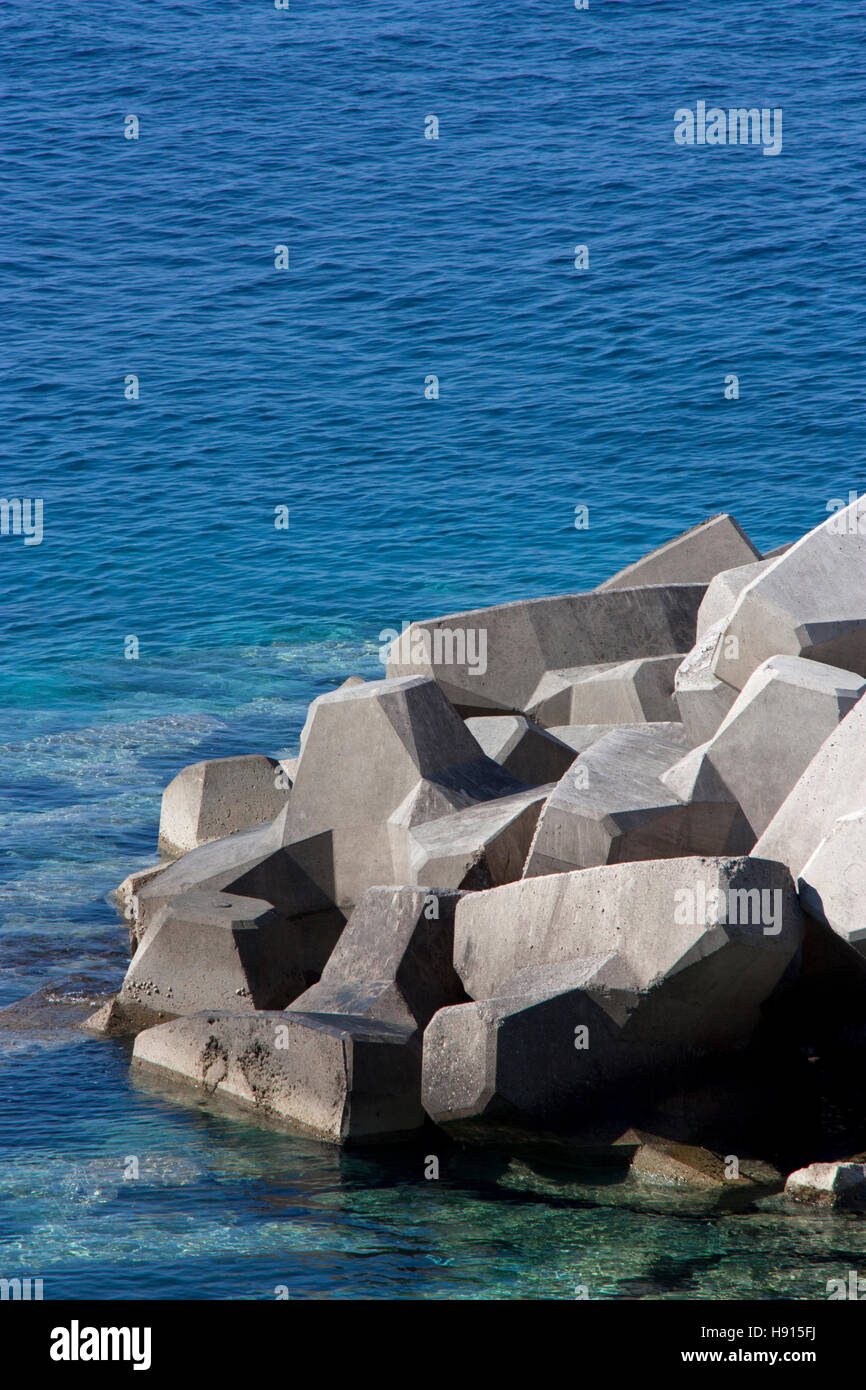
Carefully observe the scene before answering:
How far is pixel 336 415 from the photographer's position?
25.3 metres

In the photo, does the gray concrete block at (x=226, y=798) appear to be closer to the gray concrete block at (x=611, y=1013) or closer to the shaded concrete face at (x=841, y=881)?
the gray concrete block at (x=611, y=1013)

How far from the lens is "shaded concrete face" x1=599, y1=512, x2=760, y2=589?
12.3 metres

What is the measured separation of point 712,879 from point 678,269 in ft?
78.3

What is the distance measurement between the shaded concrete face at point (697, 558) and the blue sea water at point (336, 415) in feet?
11.8

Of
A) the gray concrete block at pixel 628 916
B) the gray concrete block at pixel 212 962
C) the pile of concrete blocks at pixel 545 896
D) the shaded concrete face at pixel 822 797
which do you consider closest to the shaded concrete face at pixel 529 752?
the pile of concrete blocks at pixel 545 896

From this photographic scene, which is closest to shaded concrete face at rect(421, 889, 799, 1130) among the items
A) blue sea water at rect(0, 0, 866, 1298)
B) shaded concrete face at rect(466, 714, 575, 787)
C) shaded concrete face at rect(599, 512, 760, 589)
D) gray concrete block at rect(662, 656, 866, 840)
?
blue sea water at rect(0, 0, 866, 1298)

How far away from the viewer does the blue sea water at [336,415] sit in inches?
273

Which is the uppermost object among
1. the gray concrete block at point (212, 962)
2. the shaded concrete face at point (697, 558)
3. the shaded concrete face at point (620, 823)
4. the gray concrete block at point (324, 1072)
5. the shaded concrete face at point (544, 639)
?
the shaded concrete face at point (697, 558)

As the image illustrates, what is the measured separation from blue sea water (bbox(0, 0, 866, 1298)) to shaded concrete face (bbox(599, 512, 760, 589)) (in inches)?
141

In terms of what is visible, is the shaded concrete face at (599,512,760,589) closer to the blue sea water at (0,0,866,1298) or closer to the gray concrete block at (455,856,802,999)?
the blue sea water at (0,0,866,1298)

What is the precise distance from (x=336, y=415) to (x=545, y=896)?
60.9 ft

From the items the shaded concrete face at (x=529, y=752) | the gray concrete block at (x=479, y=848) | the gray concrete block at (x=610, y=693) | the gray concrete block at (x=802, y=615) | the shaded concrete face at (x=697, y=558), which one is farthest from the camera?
the shaded concrete face at (x=697, y=558)

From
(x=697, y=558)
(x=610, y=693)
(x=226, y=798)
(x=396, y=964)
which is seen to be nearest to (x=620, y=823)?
(x=396, y=964)

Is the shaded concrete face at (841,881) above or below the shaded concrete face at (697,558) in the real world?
below
